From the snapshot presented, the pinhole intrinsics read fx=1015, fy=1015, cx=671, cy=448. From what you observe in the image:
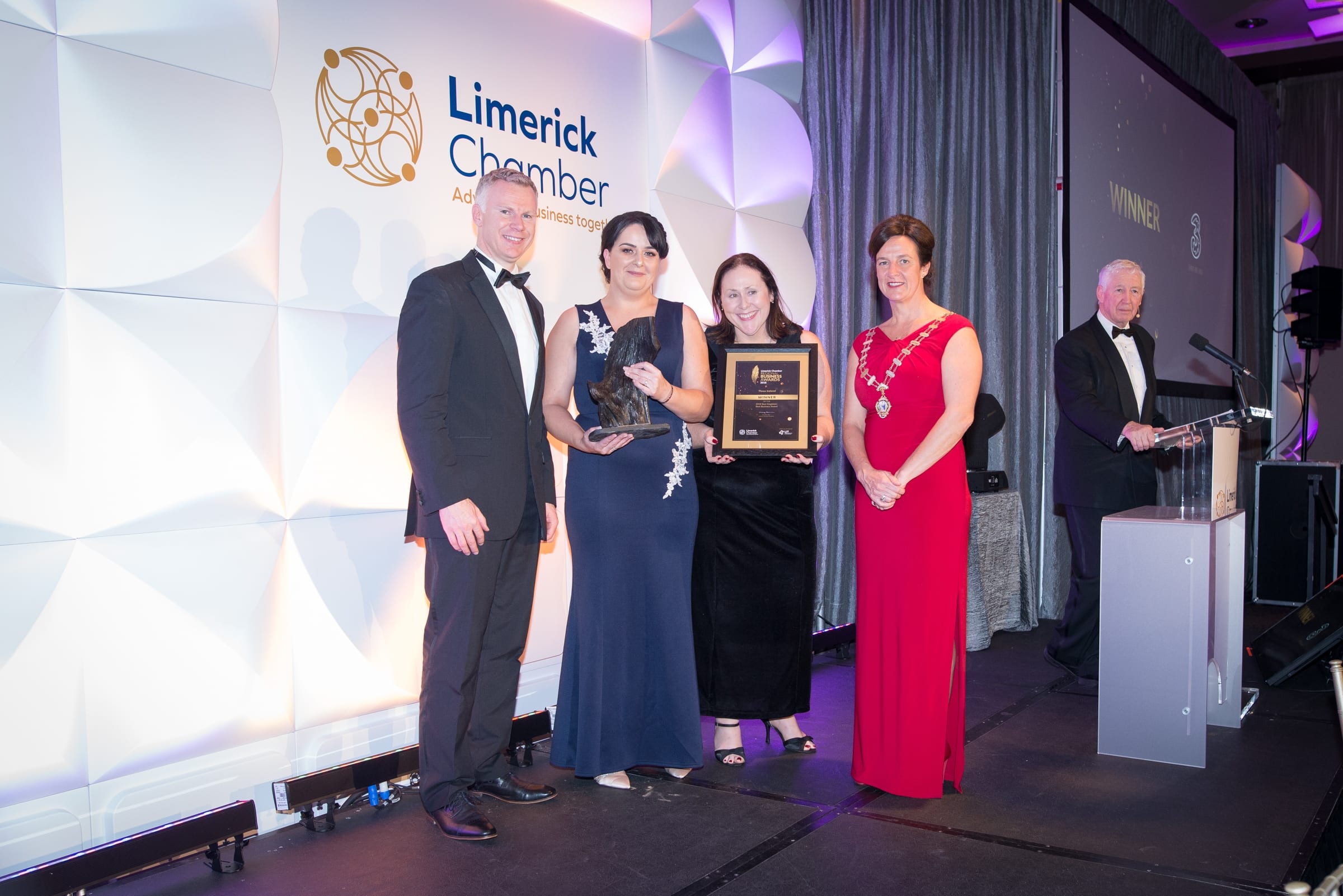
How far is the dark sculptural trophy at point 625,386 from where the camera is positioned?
10.2 feet

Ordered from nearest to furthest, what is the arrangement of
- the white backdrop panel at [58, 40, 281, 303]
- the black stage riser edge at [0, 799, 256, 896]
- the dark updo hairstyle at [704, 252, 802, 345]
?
the black stage riser edge at [0, 799, 256, 896] → the white backdrop panel at [58, 40, 281, 303] → the dark updo hairstyle at [704, 252, 802, 345]

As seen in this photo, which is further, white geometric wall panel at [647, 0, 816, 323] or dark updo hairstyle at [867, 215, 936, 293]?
white geometric wall panel at [647, 0, 816, 323]

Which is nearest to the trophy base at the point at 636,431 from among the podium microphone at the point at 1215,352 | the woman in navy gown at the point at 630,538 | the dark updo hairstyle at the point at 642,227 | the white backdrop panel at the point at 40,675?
the woman in navy gown at the point at 630,538

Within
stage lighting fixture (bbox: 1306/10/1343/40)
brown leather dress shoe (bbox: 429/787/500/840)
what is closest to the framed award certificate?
brown leather dress shoe (bbox: 429/787/500/840)

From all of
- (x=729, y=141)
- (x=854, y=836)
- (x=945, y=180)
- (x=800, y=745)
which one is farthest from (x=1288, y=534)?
(x=854, y=836)

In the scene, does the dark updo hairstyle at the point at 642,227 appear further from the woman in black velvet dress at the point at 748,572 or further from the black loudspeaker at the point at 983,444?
the black loudspeaker at the point at 983,444

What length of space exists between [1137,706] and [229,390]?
3.25 meters

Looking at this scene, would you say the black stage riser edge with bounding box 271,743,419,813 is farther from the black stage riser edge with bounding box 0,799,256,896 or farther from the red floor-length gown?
the red floor-length gown

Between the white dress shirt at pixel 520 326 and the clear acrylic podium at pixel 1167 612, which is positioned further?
the clear acrylic podium at pixel 1167 612

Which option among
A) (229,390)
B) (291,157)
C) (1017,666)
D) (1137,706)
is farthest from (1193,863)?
(291,157)

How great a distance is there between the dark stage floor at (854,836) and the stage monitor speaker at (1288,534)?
3.90 meters

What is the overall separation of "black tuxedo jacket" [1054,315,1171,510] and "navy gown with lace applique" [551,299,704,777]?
223 centimetres

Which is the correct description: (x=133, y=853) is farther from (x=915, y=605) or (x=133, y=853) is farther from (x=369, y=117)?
(x=369, y=117)

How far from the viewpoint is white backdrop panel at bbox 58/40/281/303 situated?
2.74 meters
